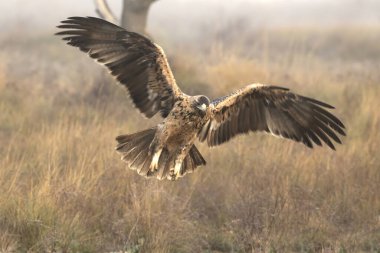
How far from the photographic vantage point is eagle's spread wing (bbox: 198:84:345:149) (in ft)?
23.3

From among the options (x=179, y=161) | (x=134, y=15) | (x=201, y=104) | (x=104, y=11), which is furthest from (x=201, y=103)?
(x=104, y=11)

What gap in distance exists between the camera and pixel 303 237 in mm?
7305

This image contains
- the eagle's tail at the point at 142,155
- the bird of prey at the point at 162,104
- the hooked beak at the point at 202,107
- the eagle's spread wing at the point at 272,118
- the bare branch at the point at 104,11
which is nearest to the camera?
the hooked beak at the point at 202,107

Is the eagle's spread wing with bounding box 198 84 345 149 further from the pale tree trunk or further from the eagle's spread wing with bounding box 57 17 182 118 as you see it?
the pale tree trunk

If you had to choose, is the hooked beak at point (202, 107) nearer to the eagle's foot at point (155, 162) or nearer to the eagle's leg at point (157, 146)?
the eagle's leg at point (157, 146)

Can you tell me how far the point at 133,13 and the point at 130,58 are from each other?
6.70m

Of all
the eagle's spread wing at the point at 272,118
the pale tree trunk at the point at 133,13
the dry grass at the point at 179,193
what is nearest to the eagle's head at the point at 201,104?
the eagle's spread wing at the point at 272,118

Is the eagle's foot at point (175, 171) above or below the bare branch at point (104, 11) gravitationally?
below

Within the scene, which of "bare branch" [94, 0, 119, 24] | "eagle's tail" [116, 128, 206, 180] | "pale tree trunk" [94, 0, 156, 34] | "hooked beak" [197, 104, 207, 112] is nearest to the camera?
"hooked beak" [197, 104, 207, 112]

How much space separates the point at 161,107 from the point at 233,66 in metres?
6.45

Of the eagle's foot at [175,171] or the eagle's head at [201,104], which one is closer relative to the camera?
the eagle's head at [201,104]

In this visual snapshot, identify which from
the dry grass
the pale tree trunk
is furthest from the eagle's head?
the pale tree trunk

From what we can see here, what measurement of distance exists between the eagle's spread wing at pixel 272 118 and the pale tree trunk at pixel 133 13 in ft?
19.8

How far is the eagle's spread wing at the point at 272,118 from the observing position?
7.09 m
